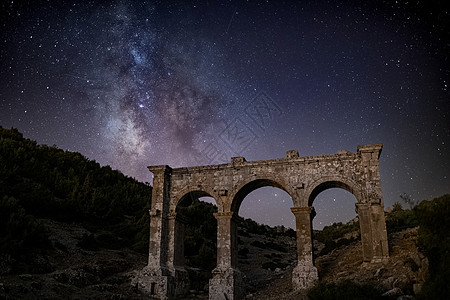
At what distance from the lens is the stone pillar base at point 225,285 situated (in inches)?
566

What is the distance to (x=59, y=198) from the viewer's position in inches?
1005

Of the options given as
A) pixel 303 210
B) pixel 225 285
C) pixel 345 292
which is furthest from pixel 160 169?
pixel 345 292

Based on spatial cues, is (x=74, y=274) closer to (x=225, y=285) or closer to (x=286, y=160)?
(x=225, y=285)

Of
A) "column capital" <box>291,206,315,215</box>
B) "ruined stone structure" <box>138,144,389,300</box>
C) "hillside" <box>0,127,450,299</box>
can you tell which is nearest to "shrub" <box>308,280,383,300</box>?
"hillside" <box>0,127,450,299</box>

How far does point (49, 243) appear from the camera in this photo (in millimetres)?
17906

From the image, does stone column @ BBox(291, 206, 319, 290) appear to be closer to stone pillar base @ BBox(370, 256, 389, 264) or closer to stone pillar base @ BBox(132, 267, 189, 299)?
stone pillar base @ BBox(370, 256, 389, 264)

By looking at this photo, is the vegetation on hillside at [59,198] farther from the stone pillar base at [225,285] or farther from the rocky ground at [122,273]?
the stone pillar base at [225,285]

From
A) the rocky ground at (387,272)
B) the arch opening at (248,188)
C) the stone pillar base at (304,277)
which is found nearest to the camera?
the rocky ground at (387,272)

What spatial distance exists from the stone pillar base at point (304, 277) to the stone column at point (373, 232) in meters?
2.02

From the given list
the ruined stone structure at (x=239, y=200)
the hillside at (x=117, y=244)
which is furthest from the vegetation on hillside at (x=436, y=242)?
the ruined stone structure at (x=239, y=200)

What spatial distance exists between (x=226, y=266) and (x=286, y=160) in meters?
5.21

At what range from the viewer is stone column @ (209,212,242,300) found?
A: 47.5 ft

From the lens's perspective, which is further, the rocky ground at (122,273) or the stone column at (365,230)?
the stone column at (365,230)

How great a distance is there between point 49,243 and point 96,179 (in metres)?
13.9
